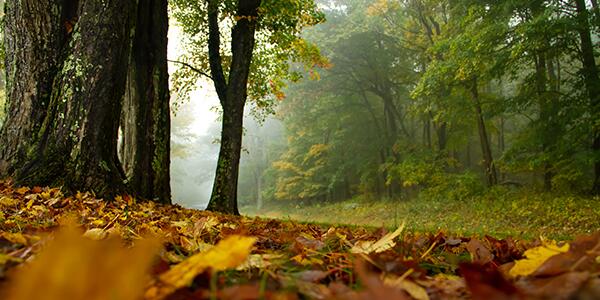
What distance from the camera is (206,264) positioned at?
529 mm

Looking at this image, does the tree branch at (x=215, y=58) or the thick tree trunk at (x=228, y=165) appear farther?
the tree branch at (x=215, y=58)

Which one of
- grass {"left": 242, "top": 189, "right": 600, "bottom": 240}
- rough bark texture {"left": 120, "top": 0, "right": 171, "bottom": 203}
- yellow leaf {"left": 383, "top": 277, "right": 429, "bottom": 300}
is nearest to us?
yellow leaf {"left": 383, "top": 277, "right": 429, "bottom": 300}

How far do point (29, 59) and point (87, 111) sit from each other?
3.24 feet

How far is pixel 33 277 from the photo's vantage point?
281 mm

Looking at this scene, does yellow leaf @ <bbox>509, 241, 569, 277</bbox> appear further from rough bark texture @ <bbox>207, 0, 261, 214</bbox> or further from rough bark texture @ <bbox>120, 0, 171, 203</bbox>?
rough bark texture @ <bbox>207, 0, 261, 214</bbox>

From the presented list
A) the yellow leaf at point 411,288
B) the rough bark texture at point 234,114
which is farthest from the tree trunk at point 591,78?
the yellow leaf at point 411,288

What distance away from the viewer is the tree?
7.37 m

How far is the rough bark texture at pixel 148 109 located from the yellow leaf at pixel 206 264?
5.14 meters

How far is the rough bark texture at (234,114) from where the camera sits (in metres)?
7.26

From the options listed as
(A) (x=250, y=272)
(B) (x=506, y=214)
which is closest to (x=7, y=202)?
(A) (x=250, y=272)

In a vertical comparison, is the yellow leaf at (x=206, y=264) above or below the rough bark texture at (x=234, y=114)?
below

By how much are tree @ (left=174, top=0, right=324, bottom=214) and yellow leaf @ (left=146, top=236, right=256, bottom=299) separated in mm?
6661

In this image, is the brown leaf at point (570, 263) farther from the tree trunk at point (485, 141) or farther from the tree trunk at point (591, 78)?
the tree trunk at point (485, 141)

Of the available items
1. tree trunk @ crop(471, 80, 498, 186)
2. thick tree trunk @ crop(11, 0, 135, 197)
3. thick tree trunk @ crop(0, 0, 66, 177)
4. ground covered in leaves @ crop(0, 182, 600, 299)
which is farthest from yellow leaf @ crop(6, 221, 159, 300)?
tree trunk @ crop(471, 80, 498, 186)
